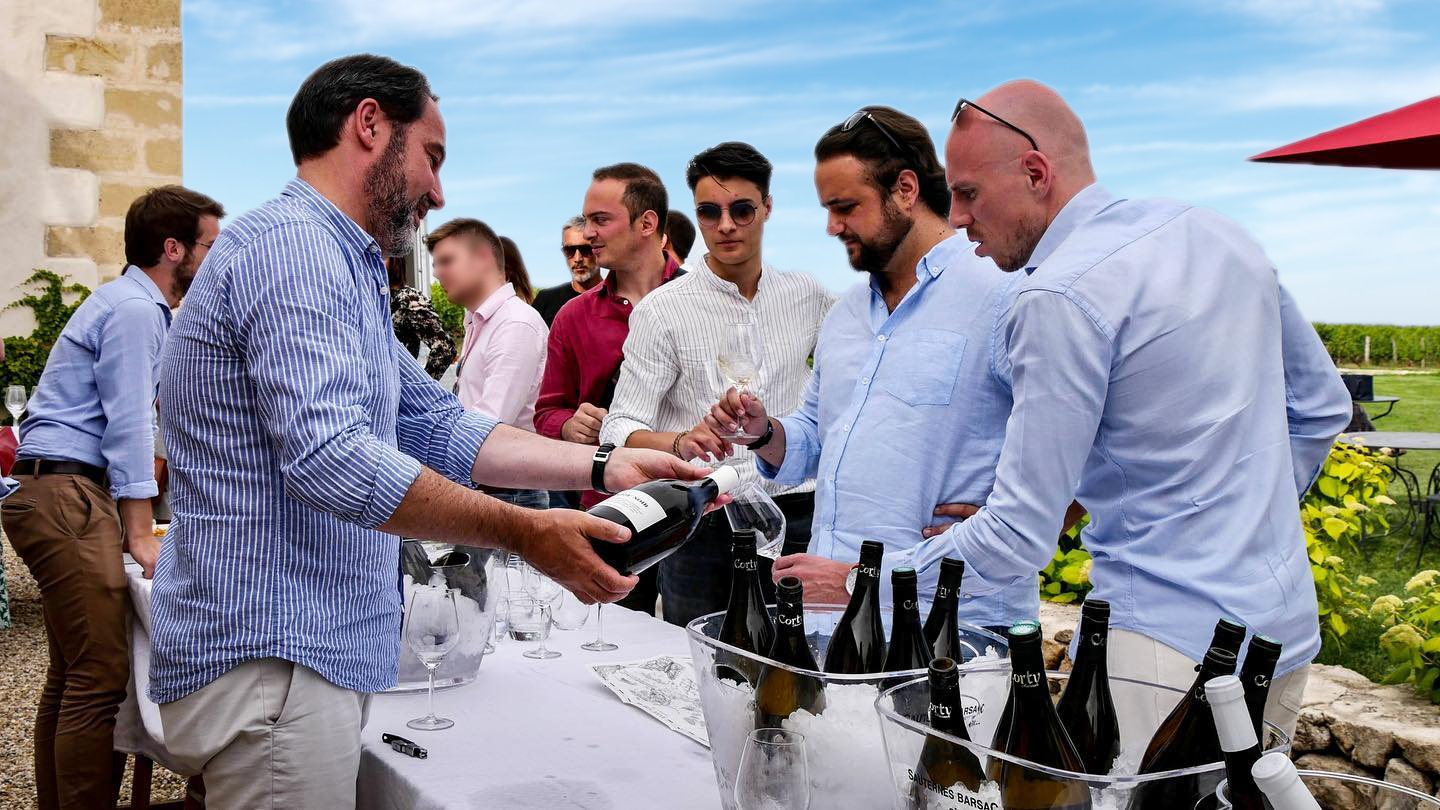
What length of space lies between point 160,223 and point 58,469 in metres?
0.82

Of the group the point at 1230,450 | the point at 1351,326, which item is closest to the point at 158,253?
the point at 1230,450

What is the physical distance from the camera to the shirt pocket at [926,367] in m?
2.12

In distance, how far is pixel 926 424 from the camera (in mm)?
2113

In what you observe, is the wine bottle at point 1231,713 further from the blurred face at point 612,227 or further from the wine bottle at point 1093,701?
A: the blurred face at point 612,227

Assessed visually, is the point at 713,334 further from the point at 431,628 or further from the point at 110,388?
the point at 110,388

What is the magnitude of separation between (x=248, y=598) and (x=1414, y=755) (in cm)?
289

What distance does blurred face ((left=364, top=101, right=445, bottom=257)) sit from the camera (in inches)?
69.4

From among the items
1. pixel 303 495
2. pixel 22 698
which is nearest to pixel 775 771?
pixel 303 495

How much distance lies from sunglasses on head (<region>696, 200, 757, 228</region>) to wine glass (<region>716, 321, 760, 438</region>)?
1.16 m

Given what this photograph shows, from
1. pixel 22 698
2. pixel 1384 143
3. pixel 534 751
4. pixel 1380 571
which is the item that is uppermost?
pixel 1384 143

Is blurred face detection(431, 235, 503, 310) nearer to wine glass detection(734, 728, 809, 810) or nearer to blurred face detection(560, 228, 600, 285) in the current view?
blurred face detection(560, 228, 600, 285)

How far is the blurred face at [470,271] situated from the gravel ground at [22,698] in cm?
215

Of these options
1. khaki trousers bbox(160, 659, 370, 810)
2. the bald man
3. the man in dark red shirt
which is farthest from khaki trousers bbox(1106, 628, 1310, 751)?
the man in dark red shirt

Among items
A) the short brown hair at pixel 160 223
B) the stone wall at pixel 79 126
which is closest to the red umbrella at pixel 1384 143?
the short brown hair at pixel 160 223
